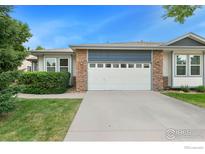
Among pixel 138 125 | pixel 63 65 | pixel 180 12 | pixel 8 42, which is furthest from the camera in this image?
pixel 63 65

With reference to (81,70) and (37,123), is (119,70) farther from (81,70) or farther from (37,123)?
(37,123)

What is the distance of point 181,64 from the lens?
15.6m

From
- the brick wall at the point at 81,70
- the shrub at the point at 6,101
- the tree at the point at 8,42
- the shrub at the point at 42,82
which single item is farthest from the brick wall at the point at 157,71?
the shrub at the point at 6,101

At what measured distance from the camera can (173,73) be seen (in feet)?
50.7

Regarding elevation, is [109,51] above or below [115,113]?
above

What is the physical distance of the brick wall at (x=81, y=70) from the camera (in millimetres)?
14359

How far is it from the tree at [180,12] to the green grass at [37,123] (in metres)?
6.98

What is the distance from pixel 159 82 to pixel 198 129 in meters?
9.49

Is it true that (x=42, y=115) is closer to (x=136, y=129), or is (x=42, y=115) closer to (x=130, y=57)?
(x=136, y=129)

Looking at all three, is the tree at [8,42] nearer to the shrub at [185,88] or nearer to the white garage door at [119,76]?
the white garage door at [119,76]

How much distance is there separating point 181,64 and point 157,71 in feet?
7.44

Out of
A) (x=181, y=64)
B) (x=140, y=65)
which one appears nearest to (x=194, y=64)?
(x=181, y=64)
